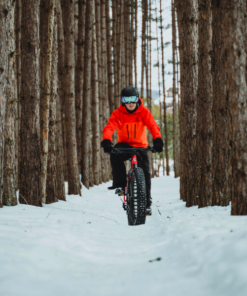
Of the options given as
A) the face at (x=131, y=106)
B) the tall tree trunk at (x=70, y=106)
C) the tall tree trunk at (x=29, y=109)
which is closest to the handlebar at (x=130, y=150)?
the face at (x=131, y=106)

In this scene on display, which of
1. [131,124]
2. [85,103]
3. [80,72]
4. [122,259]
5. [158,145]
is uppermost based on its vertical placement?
[80,72]

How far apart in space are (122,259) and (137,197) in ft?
3.75

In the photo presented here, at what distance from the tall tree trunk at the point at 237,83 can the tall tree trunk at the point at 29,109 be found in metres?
3.09

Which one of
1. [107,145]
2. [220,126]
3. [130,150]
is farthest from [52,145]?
[220,126]

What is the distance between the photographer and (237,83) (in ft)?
10.2

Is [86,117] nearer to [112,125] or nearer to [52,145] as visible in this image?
[52,145]

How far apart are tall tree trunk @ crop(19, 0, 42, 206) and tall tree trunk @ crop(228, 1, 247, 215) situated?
10.1 feet

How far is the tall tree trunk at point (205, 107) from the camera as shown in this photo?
4.84 meters

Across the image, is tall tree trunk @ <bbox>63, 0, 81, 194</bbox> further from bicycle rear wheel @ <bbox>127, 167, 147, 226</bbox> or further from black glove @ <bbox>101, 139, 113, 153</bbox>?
bicycle rear wheel @ <bbox>127, 167, 147, 226</bbox>

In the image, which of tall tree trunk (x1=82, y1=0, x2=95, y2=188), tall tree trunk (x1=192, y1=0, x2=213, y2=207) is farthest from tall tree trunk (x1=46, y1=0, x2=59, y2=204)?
tall tree trunk (x1=82, y1=0, x2=95, y2=188)

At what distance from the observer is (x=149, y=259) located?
9.03ft

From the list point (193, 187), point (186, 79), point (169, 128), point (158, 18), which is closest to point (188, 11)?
point (186, 79)

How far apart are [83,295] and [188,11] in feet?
17.7

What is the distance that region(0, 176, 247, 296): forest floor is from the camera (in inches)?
82.9
